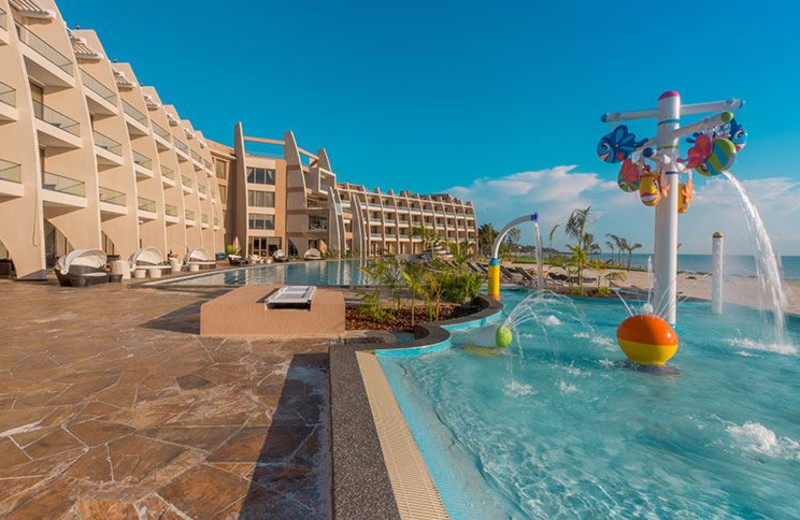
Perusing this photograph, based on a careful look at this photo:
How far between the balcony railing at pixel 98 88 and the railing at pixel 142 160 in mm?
4026

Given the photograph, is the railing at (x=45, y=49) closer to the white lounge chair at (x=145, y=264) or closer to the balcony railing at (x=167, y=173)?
the white lounge chair at (x=145, y=264)

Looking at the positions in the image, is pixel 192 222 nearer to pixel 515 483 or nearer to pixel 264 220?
pixel 264 220

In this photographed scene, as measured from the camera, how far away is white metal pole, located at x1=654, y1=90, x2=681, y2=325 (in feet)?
28.8

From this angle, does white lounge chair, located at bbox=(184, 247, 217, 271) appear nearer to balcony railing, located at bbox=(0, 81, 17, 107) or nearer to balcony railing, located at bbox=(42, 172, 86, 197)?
balcony railing, located at bbox=(42, 172, 86, 197)

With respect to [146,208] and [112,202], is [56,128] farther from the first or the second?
[146,208]

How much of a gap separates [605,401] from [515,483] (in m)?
2.56

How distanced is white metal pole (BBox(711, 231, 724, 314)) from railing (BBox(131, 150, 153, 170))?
105 ft

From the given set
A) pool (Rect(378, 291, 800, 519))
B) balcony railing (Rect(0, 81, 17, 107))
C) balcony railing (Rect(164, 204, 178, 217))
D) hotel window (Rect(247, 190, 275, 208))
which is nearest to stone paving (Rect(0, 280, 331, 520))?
pool (Rect(378, 291, 800, 519))

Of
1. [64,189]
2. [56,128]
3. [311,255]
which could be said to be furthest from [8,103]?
[311,255]

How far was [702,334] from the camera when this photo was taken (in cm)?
900

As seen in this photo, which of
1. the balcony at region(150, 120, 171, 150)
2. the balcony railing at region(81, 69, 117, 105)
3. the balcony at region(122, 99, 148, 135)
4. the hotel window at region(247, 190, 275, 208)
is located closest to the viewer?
the balcony railing at region(81, 69, 117, 105)

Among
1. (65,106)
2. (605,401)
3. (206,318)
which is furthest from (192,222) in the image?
(605,401)

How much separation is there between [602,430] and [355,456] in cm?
312

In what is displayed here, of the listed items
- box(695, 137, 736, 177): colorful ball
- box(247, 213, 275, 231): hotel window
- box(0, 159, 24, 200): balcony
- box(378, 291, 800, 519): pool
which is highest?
box(247, 213, 275, 231): hotel window
